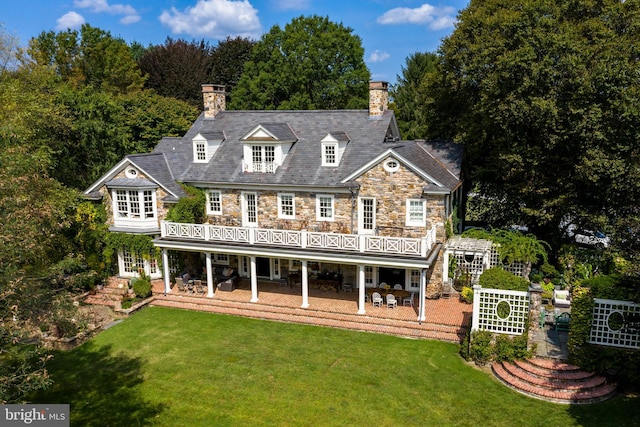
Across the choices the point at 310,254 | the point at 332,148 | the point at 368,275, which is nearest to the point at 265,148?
the point at 332,148

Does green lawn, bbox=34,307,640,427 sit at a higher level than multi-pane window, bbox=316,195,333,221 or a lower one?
lower

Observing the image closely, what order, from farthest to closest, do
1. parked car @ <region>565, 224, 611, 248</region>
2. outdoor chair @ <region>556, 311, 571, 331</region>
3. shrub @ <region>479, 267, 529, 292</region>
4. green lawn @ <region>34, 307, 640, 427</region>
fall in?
parked car @ <region>565, 224, 611, 248</region> < outdoor chair @ <region>556, 311, 571, 331</region> < shrub @ <region>479, 267, 529, 292</region> < green lawn @ <region>34, 307, 640, 427</region>

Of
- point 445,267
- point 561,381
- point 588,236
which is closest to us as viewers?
point 561,381

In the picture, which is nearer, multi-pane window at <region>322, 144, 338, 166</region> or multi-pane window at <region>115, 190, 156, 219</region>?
multi-pane window at <region>322, 144, 338, 166</region>

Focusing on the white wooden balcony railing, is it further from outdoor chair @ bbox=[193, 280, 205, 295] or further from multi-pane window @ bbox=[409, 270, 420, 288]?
outdoor chair @ bbox=[193, 280, 205, 295]

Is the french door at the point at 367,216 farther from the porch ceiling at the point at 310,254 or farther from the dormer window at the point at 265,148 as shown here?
the dormer window at the point at 265,148

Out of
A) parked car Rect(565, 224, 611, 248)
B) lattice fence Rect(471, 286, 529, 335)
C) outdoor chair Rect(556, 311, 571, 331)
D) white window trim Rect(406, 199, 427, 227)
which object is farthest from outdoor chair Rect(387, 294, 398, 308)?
parked car Rect(565, 224, 611, 248)

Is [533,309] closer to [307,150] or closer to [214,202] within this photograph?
[307,150]
